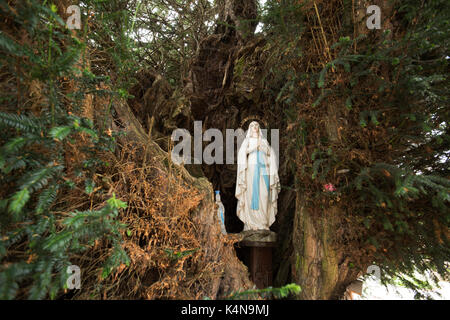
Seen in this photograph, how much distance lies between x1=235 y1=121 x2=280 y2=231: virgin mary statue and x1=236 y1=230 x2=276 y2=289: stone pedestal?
0.15 metres

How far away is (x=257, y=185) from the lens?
393cm

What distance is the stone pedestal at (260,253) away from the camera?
144 inches

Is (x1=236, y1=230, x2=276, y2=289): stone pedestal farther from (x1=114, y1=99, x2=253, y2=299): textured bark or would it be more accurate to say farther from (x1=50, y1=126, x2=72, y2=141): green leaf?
(x1=50, y1=126, x2=72, y2=141): green leaf

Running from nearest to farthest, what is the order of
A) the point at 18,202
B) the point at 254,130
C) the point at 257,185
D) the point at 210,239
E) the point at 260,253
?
the point at 18,202 < the point at 210,239 < the point at 260,253 < the point at 257,185 < the point at 254,130

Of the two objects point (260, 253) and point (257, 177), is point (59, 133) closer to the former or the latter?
point (257, 177)

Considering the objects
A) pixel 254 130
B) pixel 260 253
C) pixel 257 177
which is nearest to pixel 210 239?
pixel 260 253

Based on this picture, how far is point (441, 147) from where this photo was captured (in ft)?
7.91

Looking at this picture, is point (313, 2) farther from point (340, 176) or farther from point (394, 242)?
point (394, 242)

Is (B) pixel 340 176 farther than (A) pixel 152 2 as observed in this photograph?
No

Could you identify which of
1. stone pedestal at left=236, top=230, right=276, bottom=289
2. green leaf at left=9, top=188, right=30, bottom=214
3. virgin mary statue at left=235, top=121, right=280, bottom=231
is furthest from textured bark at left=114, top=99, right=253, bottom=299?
green leaf at left=9, top=188, right=30, bottom=214

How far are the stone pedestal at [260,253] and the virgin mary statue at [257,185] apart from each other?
6.0 inches

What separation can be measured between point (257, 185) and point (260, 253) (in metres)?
1.15
